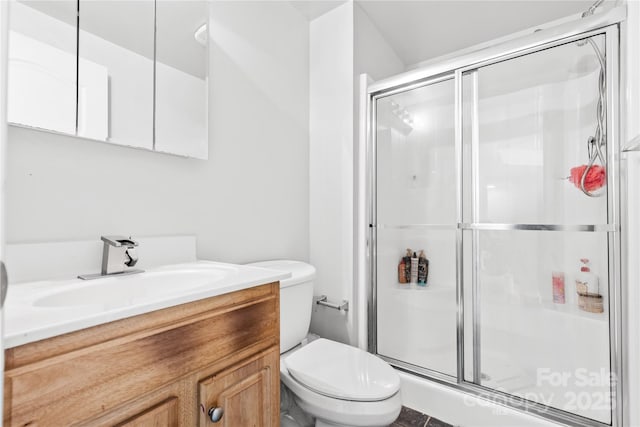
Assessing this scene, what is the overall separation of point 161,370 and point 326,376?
0.71 m

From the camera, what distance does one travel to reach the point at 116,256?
1011 millimetres

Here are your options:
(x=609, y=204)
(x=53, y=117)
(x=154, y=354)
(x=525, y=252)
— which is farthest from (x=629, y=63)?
(x=53, y=117)

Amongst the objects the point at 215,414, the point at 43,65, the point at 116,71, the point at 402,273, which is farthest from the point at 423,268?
the point at 43,65

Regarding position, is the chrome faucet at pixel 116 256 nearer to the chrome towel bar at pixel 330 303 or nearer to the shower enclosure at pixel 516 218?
the chrome towel bar at pixel 330 303

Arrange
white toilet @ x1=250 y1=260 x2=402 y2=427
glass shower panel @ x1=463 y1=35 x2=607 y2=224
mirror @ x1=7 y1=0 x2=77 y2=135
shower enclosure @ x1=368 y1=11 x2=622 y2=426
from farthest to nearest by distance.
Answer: glass shower panel @ x1=463 y1=35 x2=607 y2=224
shower enclosure @ x1=368 y1=11 x2=622 y2=426
white toilet @ x1=250 y1=260 x2=402 y2=427
mirror @ x1=7 y1=0 x2=77 y2=135

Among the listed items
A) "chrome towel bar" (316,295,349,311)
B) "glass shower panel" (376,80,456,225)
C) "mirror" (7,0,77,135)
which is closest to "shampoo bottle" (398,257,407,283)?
"glass shower panel" (376,80,456,225)

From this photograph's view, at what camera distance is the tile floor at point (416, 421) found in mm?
1519

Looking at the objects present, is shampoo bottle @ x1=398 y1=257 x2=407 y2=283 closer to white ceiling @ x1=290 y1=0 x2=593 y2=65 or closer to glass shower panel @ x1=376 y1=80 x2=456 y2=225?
glass shower panel @ x1=376 y1=80 x2=456 y2=225

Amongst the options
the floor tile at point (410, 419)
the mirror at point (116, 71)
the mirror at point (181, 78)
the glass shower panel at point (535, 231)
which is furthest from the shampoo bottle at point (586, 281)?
the mirror at point (116, 71)

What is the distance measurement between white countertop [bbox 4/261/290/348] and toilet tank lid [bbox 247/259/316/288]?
0.87 ft

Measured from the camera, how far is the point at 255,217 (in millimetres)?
1642

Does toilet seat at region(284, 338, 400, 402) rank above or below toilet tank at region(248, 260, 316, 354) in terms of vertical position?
below

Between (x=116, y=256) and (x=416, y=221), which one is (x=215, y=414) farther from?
(x=416, y=221)

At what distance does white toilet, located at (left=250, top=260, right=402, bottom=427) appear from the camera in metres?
1.09
